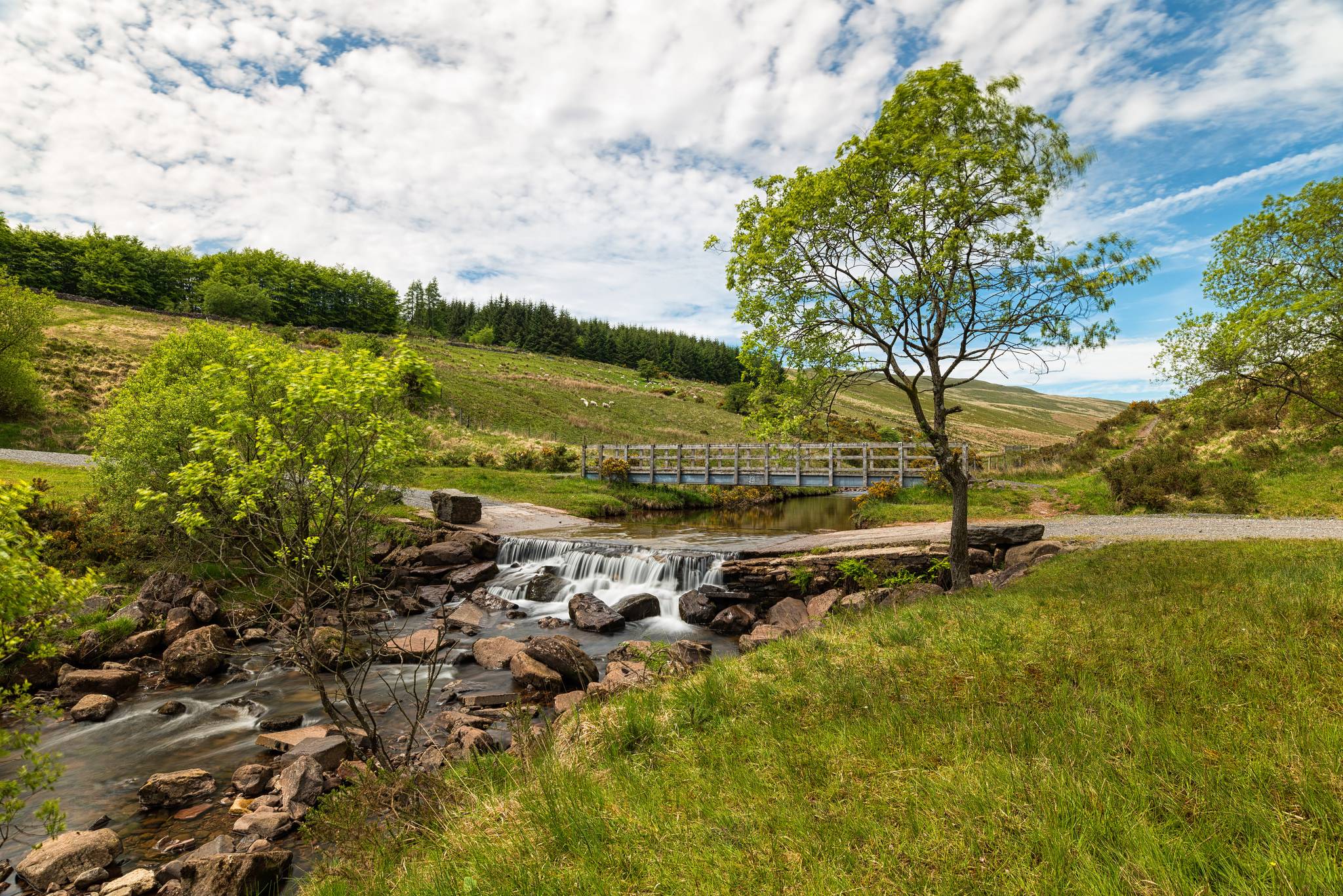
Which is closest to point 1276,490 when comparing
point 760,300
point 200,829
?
point 760,300

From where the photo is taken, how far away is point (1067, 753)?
372cm

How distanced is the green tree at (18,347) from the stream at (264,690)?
3421 centimetres

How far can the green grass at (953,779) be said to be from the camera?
9.34ft

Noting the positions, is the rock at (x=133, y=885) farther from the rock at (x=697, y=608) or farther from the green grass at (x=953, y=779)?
the rock at (x=697, y=608)

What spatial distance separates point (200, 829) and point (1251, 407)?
137 ft

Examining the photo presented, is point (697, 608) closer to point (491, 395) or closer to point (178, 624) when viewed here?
point (178, 624)

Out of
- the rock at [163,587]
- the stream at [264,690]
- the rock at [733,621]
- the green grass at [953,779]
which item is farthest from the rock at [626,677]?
the rock at [163,587]

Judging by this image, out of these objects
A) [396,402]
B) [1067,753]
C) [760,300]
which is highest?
[760,300]

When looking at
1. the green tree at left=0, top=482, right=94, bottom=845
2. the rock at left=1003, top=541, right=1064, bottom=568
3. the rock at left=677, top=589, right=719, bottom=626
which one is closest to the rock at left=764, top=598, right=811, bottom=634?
the rock at left=677, top=589, right=719, bottom=626

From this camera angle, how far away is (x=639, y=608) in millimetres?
15977

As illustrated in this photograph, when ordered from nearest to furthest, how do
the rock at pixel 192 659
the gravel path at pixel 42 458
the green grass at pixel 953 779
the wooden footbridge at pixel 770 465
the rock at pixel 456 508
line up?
the green grass at pixel 953 779
the rock at pixel 192 659
the rock at pixel 456 508
the gravel path at pixel 42 458
the wooden footbridge at pixel 770 465

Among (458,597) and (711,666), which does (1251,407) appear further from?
(458,597)

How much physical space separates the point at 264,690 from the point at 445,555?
889 centimetres

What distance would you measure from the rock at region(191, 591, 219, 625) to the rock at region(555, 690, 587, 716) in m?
10.2
